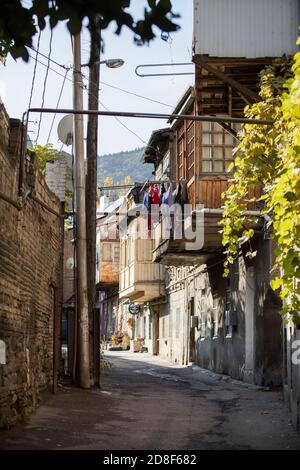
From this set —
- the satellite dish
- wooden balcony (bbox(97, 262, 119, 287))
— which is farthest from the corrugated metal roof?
wooden balcony (bbox(97, 262, 119, 287))

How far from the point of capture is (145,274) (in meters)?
31.8

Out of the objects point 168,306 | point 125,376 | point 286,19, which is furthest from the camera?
point 168,306

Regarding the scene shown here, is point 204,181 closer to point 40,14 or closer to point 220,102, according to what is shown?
point 220,102

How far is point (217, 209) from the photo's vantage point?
16.9m

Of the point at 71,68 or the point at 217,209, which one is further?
the point at 217,209

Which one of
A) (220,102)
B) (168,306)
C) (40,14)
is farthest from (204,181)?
(168,306)

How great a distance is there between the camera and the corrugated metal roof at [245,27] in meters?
13.7

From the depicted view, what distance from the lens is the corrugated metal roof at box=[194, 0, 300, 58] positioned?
1370cm

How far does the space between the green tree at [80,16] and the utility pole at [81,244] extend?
1125 cm

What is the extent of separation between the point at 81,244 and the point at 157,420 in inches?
204

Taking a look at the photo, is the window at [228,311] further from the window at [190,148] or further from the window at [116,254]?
the window at [116,254]

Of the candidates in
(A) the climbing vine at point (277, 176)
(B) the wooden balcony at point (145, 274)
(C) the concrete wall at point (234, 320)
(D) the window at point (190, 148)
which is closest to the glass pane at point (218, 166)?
(D) the window at point (190, 148)

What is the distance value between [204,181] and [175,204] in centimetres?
142

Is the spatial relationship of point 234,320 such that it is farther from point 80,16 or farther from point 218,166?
point 80,16
